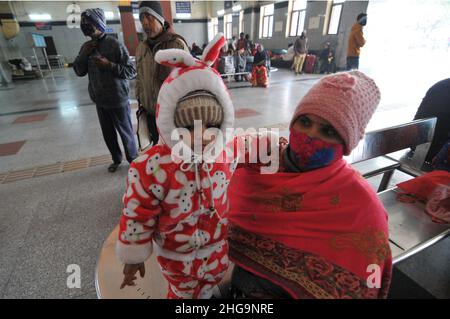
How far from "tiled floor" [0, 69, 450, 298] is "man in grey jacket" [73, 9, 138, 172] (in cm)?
73

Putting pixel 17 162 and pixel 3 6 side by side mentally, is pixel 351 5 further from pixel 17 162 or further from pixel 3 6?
pixel 3 6

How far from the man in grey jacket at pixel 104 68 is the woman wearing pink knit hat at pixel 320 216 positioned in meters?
1.73

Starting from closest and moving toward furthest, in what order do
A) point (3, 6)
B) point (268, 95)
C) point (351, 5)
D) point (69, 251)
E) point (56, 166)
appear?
point (69, 251) < point (56, 166) < point (268, 95) < point (351, 5) < point (3, 6)

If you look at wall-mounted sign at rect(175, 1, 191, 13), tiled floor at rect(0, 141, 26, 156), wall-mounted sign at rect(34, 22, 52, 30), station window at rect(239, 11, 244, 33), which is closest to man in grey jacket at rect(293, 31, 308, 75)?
wall-mounted sign at rect(175, 1, 191, 13)

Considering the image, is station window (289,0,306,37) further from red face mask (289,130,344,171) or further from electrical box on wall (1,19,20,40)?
electrical box on wall (1,19,20,40)

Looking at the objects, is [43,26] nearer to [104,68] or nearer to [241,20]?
[241,20]

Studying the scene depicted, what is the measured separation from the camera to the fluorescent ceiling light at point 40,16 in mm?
15739

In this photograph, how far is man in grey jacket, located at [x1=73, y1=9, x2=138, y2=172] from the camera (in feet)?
6.64

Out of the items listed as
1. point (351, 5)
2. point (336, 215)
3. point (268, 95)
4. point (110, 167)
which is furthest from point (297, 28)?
point (336, 215)

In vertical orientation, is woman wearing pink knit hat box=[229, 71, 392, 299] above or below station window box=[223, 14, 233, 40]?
below

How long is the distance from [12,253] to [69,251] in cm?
40
